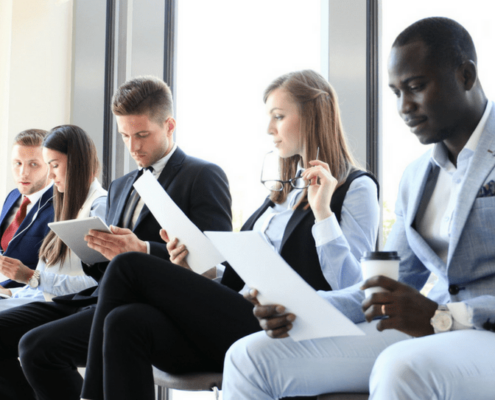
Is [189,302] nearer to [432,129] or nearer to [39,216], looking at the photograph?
[432,129]

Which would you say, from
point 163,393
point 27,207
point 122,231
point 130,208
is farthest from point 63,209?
point 163,393

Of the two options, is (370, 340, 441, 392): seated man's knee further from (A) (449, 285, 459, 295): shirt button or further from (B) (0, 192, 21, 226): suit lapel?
(B) (0, 192, 21, 226): suit lapel

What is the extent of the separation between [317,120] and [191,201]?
0.58 meters

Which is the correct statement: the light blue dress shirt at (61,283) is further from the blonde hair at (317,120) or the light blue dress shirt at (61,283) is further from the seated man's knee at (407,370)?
the seated man's knee at (407,370)

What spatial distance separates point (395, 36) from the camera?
7.69 feet

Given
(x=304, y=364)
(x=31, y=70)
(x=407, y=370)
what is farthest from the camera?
(x=31, y=70)

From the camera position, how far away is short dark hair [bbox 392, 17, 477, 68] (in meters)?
1.25

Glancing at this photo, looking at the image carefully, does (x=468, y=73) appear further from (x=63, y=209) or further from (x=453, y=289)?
(x=63, y=209)

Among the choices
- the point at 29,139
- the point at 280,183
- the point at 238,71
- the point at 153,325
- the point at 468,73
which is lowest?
the point at 153,325

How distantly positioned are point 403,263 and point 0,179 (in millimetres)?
3138

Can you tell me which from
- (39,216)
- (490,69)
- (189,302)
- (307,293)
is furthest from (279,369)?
(39,216)

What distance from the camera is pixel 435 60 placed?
125cm

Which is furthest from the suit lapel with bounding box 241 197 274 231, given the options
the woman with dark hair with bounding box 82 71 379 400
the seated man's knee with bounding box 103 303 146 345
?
the seated man's knee with bounding box 103 303 146 345

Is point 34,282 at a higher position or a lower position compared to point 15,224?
lower
